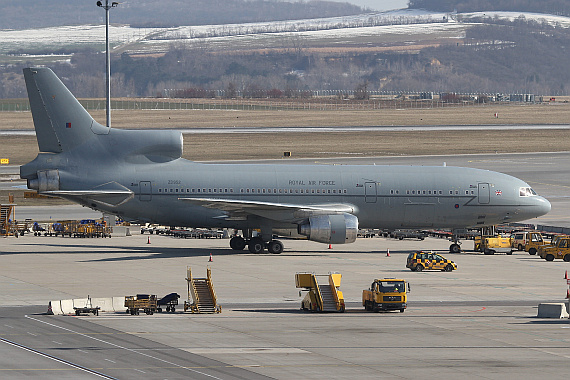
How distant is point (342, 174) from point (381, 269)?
9013 mm

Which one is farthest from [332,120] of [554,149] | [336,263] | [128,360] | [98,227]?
[128,360]

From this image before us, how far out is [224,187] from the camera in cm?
5853

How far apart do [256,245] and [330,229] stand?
5.61 metres

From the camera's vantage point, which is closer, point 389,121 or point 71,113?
point 71,113

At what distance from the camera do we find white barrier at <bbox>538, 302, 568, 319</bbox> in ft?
128

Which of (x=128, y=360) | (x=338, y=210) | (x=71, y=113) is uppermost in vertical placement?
(x=71, y=113)

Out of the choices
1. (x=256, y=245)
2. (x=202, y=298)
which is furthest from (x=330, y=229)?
(x=202, y=298)

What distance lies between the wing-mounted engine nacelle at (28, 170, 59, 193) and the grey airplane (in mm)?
61

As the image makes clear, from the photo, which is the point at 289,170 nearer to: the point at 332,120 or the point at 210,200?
the point at 210,200

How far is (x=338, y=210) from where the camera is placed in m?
58.8

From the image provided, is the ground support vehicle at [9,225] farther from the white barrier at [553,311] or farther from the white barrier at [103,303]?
the white barrier at [553,311]

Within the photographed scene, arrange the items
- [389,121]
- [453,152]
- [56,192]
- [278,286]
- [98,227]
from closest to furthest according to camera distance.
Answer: [278,286] < [56,192] < [98,227] < [453,152] < [389,121]

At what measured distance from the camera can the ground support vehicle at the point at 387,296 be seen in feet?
130

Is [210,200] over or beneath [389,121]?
beneath
